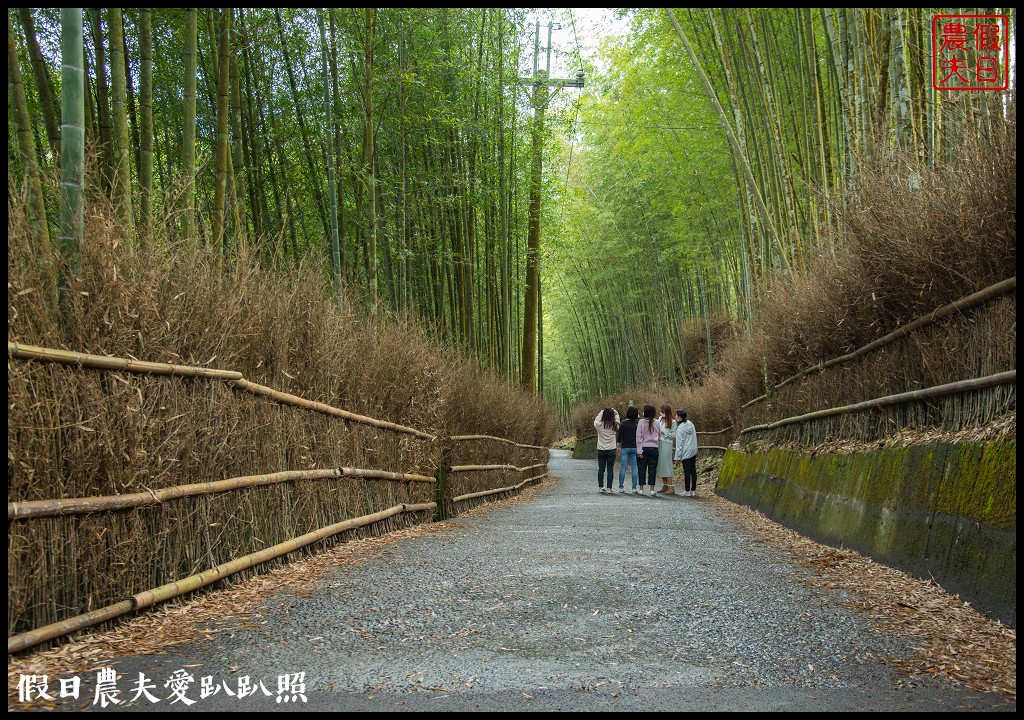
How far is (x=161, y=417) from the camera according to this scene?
3021 mm

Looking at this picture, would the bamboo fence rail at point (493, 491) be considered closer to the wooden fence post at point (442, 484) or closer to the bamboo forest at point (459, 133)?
the wooden fence post at point (442, 484)

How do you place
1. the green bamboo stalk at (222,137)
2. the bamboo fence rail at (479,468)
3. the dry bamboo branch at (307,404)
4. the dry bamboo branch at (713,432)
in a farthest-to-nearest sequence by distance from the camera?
the dry bamboo branch at (713,432), the bamboo fence rail at (479,468), the green bamboo stalk at (222,137), the dry bamboo branch at (307,404)

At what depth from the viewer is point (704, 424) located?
45.1ft

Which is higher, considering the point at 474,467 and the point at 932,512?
the point at 932,512

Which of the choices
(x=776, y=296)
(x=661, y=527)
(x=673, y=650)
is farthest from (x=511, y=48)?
(x=673, y=650)

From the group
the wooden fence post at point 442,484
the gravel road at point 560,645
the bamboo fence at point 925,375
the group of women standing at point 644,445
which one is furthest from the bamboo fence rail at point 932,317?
the group of women standing at point 644,445

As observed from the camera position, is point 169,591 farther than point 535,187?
No

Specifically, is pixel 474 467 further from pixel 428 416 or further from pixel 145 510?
pixel 145 510

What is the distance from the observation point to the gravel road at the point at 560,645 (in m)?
2.06

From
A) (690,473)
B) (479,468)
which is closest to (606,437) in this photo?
(690,473)

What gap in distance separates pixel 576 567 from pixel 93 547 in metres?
2.14

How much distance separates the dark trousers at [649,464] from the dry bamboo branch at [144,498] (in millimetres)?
5666

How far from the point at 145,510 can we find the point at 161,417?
35 cm

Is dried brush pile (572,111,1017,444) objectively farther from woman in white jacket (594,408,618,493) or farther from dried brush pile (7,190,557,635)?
dried brush pile (7,190,557,635)
